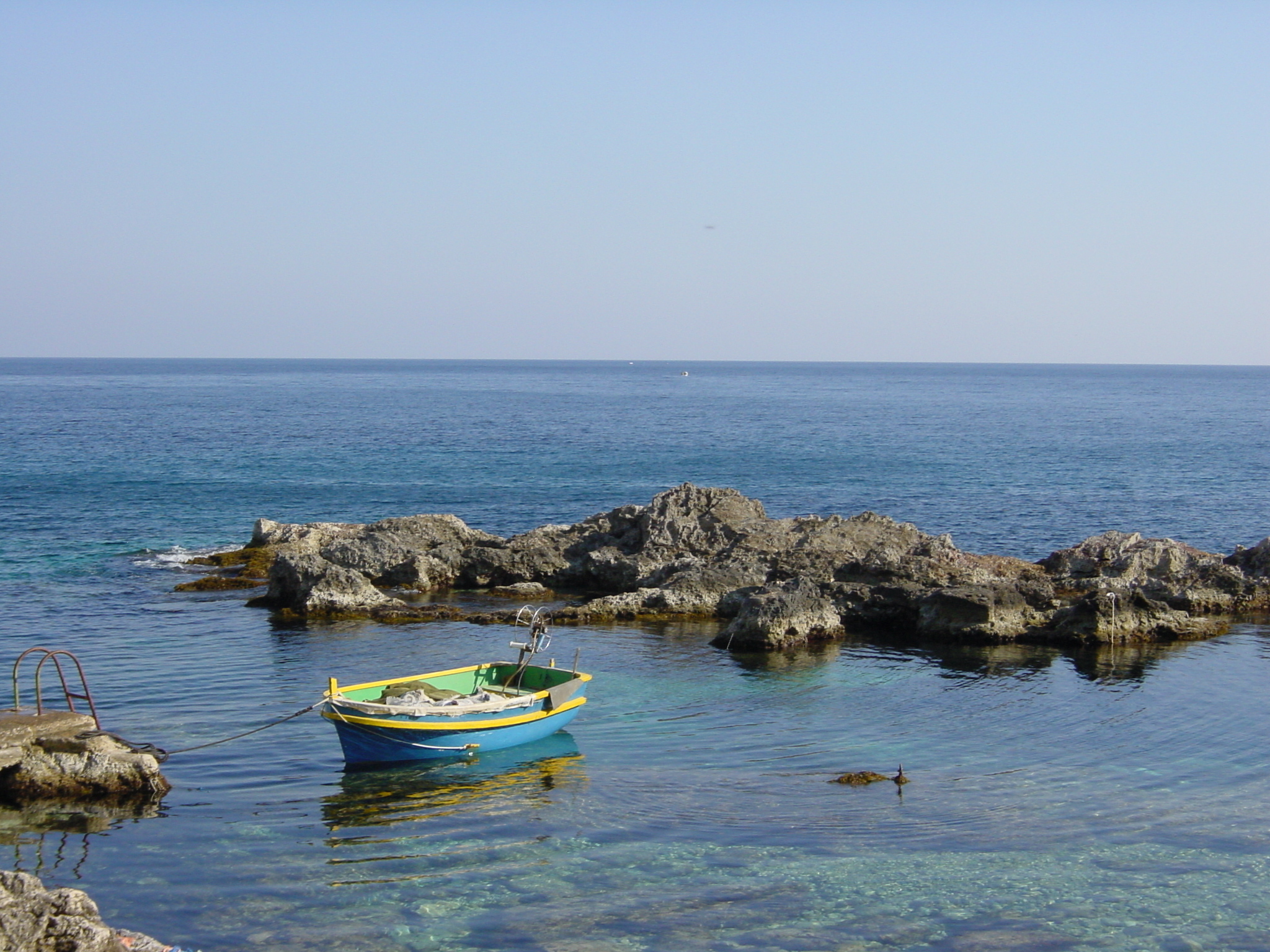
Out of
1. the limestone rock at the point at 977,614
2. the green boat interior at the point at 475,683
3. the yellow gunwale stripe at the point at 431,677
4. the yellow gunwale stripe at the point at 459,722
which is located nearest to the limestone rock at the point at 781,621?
the limestone rock at the point at 977,614

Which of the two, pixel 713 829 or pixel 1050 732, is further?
pixel 1050 732

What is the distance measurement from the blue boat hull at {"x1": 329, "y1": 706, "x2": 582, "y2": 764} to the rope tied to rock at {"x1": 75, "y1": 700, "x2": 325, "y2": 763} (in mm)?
813

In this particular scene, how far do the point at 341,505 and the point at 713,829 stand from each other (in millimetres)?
39368

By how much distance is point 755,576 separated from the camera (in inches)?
1275

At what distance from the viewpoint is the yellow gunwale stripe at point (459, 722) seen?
18.7 meters

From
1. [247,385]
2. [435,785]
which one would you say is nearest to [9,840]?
[435,785]

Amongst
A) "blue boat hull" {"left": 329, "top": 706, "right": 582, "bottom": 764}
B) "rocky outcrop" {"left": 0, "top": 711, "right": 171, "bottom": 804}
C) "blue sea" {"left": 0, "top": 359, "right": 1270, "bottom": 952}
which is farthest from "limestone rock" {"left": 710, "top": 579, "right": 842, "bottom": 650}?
"rocky outcrop" {"left": 0, "top": 711, "right": 171, "bottom": 804}

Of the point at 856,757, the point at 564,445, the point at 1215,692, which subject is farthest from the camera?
the point at 564,445

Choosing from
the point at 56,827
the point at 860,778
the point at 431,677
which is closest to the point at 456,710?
the point at 431,677

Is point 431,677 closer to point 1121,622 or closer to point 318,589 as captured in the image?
point 318,589

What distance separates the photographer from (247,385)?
646ft

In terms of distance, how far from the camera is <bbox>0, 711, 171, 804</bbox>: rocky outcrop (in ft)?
56.8

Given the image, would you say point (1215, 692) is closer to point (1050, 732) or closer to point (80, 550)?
point (1050, 732)

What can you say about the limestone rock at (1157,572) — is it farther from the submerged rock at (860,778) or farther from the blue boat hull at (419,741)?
the blue boat hull at (419,741)
